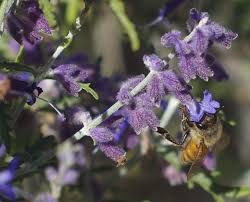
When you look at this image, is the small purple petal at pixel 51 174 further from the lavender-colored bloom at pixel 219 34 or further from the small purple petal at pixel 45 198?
the lavender-colored bloom at pixel 219 34

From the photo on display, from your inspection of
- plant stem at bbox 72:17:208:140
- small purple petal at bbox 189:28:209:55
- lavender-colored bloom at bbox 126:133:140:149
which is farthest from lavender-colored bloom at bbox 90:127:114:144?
lavender-colored bloom at bbox 126:133:140:149

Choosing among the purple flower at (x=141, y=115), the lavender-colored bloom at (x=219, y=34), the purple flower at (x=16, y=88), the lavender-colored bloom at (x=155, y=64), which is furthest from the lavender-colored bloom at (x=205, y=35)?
the purple flower at (x=16, y=88)

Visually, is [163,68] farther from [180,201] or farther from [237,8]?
[180,201]

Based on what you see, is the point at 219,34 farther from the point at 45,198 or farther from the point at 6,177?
the point at 45,198

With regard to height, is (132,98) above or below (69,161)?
above

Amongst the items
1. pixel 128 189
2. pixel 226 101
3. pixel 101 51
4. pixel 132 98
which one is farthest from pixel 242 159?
pixel 132 98

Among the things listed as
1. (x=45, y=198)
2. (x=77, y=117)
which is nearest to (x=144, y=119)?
(x=77, y=117)
